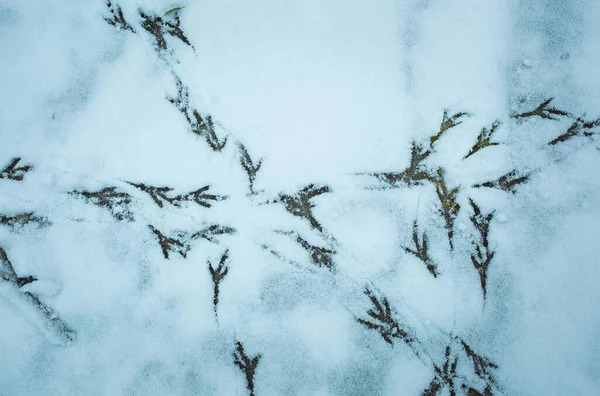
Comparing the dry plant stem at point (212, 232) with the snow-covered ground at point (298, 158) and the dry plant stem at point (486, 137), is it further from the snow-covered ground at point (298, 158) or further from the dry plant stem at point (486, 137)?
the dry plant stem at point (486, 137)

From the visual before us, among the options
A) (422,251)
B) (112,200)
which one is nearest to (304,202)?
(422,251)

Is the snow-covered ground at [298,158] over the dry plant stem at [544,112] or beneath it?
beneath

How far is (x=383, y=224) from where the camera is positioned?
1656 mm

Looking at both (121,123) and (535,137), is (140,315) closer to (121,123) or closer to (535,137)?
(121,123)

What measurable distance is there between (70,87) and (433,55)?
170 centimetres

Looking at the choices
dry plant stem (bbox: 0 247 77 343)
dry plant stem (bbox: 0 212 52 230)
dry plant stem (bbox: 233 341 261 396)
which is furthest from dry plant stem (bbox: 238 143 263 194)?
dry plant stem (bbox: 0 247 77 343)

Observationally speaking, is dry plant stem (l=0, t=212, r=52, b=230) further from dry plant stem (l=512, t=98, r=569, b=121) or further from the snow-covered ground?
dry plant stem (l=512, t=98, r=569, b=121)

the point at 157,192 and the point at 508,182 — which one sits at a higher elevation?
the point at 508,182

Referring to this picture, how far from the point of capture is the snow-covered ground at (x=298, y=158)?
64.1 inches

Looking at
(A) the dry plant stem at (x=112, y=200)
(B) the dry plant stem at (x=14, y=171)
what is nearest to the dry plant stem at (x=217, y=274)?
(A) the dry plant stem at (x=112, y=200)

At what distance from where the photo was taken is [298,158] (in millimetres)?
1669

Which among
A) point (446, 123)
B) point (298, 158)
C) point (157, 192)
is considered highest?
point (446, 123)

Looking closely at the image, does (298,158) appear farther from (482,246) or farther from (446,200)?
(482,246)

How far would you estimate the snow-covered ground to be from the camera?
163 cm
